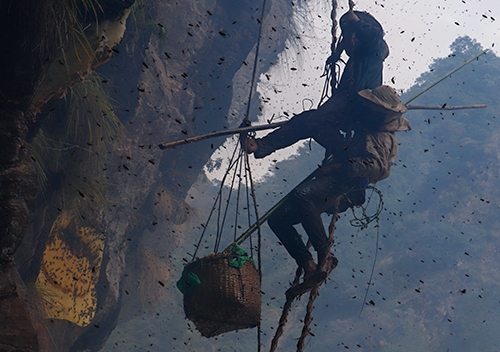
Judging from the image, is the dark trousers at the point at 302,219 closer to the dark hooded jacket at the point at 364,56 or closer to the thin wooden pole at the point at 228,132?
the thin wooden pole at the point at 228,132

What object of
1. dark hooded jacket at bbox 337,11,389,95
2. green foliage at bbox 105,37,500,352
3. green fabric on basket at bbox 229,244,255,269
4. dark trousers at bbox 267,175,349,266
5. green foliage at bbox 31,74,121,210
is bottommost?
green fabric on basket at bbox 229,244,255,269

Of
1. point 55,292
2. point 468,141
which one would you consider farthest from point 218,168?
point 468,141

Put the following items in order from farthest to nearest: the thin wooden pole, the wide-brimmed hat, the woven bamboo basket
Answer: the wide-brimmed hat
the thin wooden pole
the woven bamboo basket

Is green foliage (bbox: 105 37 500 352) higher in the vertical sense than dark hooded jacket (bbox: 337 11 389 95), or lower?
higher

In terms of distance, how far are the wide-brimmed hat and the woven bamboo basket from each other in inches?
76.1

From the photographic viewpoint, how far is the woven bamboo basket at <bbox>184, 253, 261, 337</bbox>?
13.0 ft

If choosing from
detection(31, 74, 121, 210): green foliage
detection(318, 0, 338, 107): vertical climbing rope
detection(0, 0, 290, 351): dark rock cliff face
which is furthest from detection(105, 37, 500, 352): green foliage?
detection(318, 0, 338, 107): vertical climbing rope

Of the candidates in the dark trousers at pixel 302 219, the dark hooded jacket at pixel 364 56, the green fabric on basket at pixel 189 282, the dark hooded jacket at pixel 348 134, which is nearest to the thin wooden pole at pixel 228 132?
the dark hooded jacket at pixel 348 134

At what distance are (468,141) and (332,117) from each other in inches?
1684

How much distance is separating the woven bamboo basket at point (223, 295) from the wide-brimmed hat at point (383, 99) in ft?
6.34

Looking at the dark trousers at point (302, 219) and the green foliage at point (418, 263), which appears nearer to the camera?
the dark trousers at point (302, 219)

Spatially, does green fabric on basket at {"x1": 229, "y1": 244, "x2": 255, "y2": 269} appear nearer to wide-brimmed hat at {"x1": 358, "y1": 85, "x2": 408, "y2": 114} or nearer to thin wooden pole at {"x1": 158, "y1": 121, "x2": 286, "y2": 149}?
thin wooden pole at {"x1": 158, "y1": 121, "x2": 286, "y2": 149}

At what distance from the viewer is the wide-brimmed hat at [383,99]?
15.6ft

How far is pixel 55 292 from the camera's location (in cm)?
912
